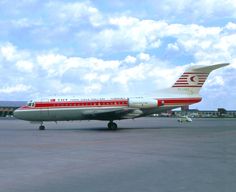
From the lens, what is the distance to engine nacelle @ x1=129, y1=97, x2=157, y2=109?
35188 millimetres

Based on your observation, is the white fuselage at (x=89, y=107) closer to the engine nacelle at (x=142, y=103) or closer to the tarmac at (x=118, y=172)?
the engine nacelle at (x=142, y=103)

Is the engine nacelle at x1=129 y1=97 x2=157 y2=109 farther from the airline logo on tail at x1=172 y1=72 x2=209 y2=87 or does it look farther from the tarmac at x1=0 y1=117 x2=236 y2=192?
the tarmac at x1=0 y1=117 x2=236 y2=192

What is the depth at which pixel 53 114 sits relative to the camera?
117 feet

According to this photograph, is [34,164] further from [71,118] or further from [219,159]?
[71,118]

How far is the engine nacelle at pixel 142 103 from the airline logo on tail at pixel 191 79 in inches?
142

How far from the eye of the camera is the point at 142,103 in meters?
35.2

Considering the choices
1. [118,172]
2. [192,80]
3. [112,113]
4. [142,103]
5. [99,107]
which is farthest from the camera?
[192,80]

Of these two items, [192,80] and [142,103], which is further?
[192,80]

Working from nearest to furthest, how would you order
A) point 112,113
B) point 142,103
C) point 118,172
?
point 118,172, point 112,113, point 142,103

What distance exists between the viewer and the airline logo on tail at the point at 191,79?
37.7 m

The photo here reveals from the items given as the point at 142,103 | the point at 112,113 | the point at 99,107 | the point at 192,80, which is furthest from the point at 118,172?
the point at 192,80

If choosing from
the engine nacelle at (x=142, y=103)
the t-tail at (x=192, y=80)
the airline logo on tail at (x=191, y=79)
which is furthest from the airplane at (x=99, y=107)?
the airline logo on tail at (x=191, y=79)

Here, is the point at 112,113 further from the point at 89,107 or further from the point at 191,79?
the point at 191,79

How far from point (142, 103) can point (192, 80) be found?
6.22 m
